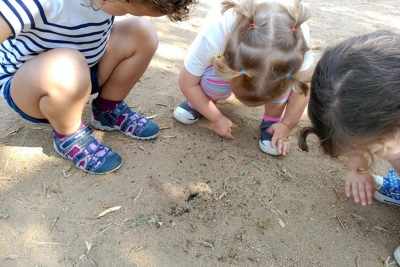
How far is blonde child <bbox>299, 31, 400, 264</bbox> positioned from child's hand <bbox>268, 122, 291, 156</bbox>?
0.44 meters

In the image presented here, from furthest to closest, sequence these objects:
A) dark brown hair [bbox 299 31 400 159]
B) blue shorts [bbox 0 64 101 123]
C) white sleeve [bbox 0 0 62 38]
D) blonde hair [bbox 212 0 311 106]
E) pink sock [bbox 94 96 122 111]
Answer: pink sock [bbox 94 96 122 111] < blue shorts [bbox 0 64 101 123] < blonde hair [bbox 212 0 311 106] < white sleeve [bbox 0 0 62 38] < dark brown hair [bbox 299 31 400 159]

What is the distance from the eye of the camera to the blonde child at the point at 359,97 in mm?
998

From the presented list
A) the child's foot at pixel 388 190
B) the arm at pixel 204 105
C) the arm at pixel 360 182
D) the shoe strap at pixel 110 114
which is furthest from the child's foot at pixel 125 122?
the child's foot at pixel 388 190

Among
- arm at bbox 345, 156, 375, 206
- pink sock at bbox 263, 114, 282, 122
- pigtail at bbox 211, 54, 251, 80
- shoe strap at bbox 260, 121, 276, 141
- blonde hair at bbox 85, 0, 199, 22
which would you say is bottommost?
shoe strap at bbox 260, 121, 276, 141

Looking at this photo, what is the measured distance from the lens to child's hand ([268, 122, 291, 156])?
1700mm

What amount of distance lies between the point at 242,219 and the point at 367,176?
551 mm

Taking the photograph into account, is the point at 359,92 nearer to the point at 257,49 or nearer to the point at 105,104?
the point at 257,49

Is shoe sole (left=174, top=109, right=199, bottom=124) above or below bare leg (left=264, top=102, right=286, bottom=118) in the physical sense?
below

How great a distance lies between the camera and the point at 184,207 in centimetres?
143

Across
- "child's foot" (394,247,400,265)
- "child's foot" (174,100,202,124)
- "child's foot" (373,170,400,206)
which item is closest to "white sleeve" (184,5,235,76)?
"child's foot" (174,100,202,124)

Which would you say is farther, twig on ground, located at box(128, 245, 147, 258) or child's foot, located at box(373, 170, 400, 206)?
child's foot, located at box(373, 170, 400, 206)

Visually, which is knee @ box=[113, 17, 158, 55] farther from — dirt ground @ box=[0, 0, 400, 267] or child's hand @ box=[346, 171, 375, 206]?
child's hand @ box=[346, 171, 375, 206]

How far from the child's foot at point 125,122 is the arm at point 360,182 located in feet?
2.82

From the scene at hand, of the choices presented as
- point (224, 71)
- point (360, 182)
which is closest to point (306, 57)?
point (224, 71)
